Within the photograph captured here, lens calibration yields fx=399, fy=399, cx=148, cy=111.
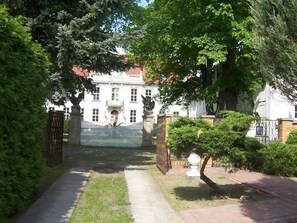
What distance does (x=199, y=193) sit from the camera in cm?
973

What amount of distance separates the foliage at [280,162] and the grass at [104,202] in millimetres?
4905

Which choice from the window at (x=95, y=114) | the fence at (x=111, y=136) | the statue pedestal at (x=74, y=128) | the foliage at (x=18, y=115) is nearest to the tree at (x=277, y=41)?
the foliage at (x=18, y=115)

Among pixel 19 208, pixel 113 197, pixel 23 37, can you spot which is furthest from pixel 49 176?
pixel 23 37

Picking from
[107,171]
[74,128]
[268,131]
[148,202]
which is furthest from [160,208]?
[74,128]

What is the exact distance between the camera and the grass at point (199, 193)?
8.66 metres

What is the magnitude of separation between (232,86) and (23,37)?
568 inches

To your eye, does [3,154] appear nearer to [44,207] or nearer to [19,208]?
[19,208]

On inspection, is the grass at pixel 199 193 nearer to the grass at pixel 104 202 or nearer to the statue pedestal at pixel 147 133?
the grass at pixel 104 202

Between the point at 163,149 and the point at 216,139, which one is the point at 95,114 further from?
the point at 216,139

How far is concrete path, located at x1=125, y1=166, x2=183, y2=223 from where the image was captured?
7340 mm

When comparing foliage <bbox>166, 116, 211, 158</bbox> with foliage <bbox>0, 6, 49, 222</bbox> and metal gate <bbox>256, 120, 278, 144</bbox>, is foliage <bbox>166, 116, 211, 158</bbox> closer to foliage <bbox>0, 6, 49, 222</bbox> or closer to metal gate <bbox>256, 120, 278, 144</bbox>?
foliage <bbox>0, 6, 49, 222</bbox>

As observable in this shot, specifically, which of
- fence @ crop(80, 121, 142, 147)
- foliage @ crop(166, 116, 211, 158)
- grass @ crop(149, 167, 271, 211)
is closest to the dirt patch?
grass @ crop(149, 167, 271, 211)

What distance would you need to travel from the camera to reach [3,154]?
574cm

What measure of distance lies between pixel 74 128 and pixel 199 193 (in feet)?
63.4
